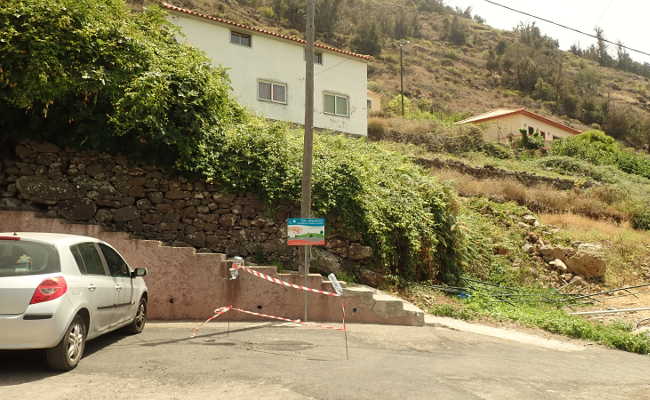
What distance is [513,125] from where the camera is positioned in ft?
143

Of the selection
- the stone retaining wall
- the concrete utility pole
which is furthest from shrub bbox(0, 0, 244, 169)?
the stone retaining wall

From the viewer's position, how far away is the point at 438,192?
51.8 feet

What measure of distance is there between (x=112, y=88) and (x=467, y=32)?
9428 centimetres

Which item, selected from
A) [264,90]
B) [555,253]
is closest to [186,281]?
[555,253]

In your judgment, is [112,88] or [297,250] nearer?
[112,88]

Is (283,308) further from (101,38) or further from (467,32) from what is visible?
(467,32)

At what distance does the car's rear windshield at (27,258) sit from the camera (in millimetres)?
5812

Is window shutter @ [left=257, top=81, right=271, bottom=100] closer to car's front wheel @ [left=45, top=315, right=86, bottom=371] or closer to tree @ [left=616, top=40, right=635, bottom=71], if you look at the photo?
car's front wheel @ [left=45, top=315, right=86, bottom=371]

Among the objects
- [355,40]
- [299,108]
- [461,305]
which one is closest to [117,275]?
[461,305]

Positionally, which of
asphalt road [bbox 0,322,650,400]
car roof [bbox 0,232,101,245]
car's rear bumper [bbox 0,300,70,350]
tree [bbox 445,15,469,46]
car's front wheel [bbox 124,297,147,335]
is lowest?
asphalt road [bbox 0,322,650,400]

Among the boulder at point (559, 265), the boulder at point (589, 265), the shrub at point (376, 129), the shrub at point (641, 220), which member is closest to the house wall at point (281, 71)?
the shrub at point (376, 129)

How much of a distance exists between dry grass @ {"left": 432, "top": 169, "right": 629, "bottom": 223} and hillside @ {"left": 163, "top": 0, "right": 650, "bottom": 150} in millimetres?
25146

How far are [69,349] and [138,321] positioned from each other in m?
2.72

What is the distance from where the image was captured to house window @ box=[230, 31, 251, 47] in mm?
23938
